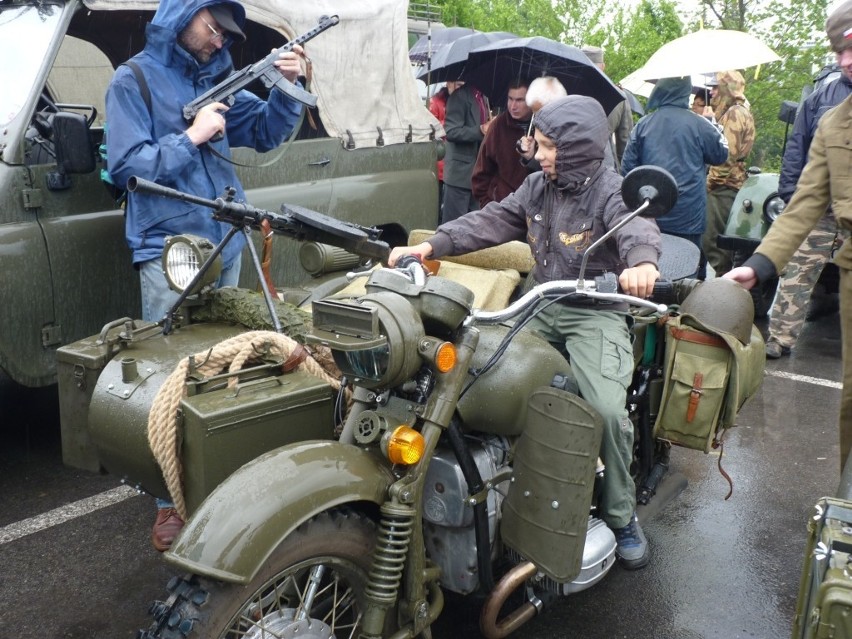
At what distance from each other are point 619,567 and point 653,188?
1.67 metres

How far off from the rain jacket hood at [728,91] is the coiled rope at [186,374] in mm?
6159

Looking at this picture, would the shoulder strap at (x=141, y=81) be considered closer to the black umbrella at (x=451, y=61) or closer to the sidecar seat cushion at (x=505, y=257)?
the sidecar seat cushion at (x=505, y=257)

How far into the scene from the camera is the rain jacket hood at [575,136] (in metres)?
3.10

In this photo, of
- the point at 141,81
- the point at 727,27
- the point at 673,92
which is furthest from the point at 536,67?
the point at 727,27

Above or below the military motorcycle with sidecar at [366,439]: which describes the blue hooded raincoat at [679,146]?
above

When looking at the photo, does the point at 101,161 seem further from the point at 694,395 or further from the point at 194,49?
the point at 694,395

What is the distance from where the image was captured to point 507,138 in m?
5.59

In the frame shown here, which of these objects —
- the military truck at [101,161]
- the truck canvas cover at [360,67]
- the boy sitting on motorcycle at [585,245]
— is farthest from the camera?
the truck canvas cover at [360,67]

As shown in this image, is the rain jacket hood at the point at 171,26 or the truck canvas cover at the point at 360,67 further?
the truck canvas cover at the point at 360,67

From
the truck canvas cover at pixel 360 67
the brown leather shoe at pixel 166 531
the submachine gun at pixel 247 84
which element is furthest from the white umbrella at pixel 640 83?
the brown leather shoe at pixel 166 531

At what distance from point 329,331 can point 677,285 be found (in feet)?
5.38

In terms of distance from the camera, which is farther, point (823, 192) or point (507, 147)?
point (507, 147)

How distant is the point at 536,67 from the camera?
583 cm

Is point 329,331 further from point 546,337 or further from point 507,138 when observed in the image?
point 507,138
